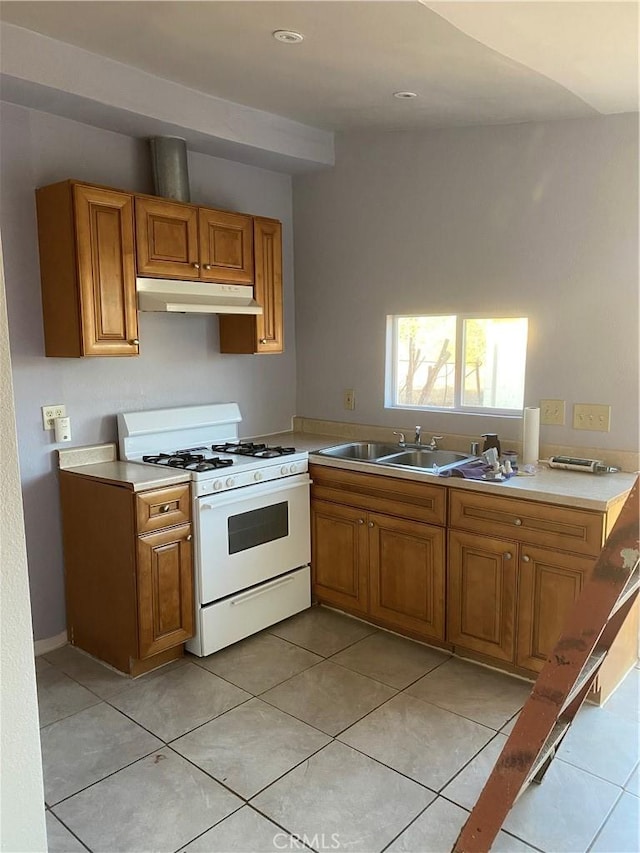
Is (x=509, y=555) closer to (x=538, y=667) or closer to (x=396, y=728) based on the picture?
(x=538, y=667)

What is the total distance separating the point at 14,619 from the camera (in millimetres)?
1243

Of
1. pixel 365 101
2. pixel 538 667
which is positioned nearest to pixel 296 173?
pixel 365 101

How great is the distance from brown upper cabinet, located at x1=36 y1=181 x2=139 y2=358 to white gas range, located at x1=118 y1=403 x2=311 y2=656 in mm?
519

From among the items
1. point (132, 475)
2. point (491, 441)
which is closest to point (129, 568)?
point (132, 475)

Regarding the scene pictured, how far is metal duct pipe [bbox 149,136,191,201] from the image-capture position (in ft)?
10.9

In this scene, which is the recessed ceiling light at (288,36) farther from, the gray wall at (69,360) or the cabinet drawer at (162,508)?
the cabinet drawer at (162,508)

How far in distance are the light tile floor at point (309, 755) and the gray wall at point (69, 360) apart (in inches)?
29.6

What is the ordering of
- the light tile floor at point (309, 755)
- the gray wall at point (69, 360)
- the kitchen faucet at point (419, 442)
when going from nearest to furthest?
the light tile floor at point (309, 755) < the gray wall at point (69, 360) < the kitchen faucet at point (419, 442)

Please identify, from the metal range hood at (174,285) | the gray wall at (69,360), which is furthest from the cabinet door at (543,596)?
the gray wall at (69,360)

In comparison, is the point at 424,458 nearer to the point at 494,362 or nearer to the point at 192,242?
the point at 494,362

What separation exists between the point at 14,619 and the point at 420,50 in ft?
7.76

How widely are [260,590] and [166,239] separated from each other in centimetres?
180

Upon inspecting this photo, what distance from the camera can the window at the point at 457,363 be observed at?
11.5 feet

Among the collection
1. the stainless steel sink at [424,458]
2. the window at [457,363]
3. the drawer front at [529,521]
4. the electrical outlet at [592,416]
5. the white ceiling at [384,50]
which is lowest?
the drawer front at [529,521]
